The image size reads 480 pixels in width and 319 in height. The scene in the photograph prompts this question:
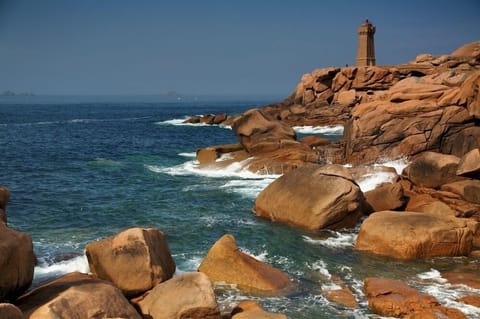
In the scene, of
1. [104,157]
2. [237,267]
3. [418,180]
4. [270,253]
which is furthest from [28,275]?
[104,157]

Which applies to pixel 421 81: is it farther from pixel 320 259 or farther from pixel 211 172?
pixel 320 259

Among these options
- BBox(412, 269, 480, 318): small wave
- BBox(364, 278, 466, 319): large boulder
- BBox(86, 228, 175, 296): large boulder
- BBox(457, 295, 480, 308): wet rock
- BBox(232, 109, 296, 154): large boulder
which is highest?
BBox(232, 109, 296, 154): large boulder

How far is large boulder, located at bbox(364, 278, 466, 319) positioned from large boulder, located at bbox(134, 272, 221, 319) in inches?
183

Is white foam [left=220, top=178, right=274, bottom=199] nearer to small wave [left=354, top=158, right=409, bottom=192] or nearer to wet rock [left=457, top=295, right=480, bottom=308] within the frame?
small wave [left=354, top=158, right=409, bottom=192]

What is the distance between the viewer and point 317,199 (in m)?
20.8

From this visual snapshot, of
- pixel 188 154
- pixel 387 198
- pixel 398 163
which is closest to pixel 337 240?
pixel 387 198

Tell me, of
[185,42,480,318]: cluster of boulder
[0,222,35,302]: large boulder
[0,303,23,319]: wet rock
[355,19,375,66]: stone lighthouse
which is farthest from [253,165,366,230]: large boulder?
[355,19,375,66]: stone lighthouse

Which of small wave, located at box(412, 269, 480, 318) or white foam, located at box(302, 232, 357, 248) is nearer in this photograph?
small wave, located at box(412, 269, 480, 318)

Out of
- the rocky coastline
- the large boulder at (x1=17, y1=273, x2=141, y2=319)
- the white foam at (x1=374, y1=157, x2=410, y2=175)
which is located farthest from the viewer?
the white foam at (x1=374, y1=157, x2=410, y2=175)

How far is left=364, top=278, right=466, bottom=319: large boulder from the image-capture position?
41.9 ft

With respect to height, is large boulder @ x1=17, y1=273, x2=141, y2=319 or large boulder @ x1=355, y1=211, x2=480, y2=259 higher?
large boulder @ x1=17, y1=273, x2=141, y2=319

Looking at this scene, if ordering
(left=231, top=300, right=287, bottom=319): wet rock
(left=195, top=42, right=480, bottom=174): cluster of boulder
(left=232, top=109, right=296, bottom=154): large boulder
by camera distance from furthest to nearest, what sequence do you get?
(left=232, top=109, right=296, bottom=154): large boulder < (left=195, top=42, right=480, bottom=174): cluster of boulder < (left=231, top=300, right=287, bottom=319): wet rock

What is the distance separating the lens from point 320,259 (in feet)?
58.6

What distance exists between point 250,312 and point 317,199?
9949mm
